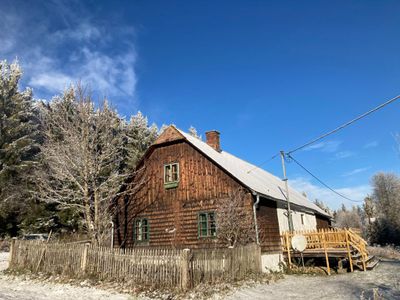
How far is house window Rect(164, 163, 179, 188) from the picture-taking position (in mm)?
21109

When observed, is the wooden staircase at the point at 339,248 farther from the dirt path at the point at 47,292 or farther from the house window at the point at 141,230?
the dirt path at the point at 47,292

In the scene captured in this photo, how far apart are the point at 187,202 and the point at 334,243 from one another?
8616mm

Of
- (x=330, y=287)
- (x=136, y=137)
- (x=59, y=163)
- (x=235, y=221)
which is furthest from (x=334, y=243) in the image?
(x=136, y=137)

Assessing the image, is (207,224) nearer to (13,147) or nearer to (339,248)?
(339,248)

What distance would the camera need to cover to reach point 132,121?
46438 mm

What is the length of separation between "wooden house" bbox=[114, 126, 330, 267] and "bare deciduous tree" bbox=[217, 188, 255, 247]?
0.82ft

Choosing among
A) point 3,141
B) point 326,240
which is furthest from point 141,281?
point 3,141

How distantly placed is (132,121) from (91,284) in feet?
117

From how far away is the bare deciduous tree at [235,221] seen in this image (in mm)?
17500

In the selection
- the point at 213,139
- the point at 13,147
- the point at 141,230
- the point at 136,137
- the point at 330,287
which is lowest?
the point at 330,287

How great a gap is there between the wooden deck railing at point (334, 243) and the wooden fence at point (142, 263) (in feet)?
12.5

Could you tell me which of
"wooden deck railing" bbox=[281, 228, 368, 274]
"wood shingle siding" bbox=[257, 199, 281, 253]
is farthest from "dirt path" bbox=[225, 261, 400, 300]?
"wood shingle siding" bbox=[257, 199, 281, 253]

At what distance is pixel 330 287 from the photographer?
41.7 ft

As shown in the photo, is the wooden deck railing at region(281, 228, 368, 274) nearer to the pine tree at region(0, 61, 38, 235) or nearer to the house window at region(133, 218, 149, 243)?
the house window at region(133, 218, 149, 243)
